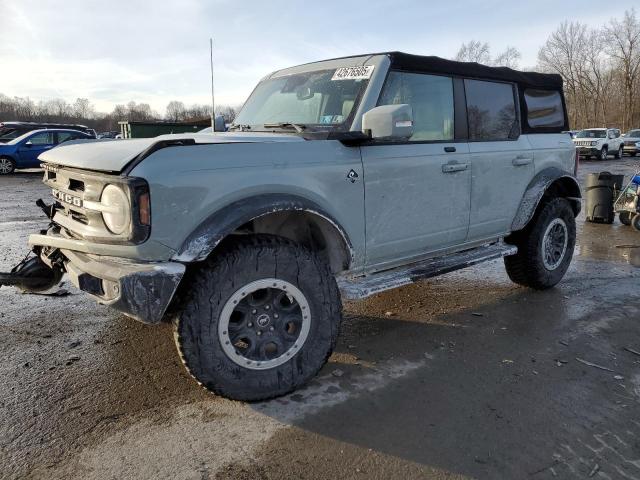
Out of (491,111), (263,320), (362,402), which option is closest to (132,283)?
(263,320)

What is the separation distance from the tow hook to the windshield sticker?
2.33 meters

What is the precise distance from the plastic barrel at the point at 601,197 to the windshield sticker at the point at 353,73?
7.15m

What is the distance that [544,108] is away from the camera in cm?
522

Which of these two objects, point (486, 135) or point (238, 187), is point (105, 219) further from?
point (486, 135)

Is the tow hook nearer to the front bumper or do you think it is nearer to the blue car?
the blue car

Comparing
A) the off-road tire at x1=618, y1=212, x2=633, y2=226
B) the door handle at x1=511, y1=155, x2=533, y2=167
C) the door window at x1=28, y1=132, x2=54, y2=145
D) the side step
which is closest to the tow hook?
the side step

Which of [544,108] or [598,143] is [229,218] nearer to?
[544,108]

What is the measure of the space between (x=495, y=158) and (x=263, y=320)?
8.41ft

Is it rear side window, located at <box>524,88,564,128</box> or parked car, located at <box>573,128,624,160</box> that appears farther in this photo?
parked car, located at <box>573,128,624,160</box>

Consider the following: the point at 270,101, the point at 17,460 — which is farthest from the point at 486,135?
the point at 17,460

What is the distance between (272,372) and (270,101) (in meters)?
2.29

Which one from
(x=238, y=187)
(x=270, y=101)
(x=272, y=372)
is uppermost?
(x=270, y=101)

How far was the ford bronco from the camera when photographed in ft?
8.86

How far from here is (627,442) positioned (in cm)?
267
